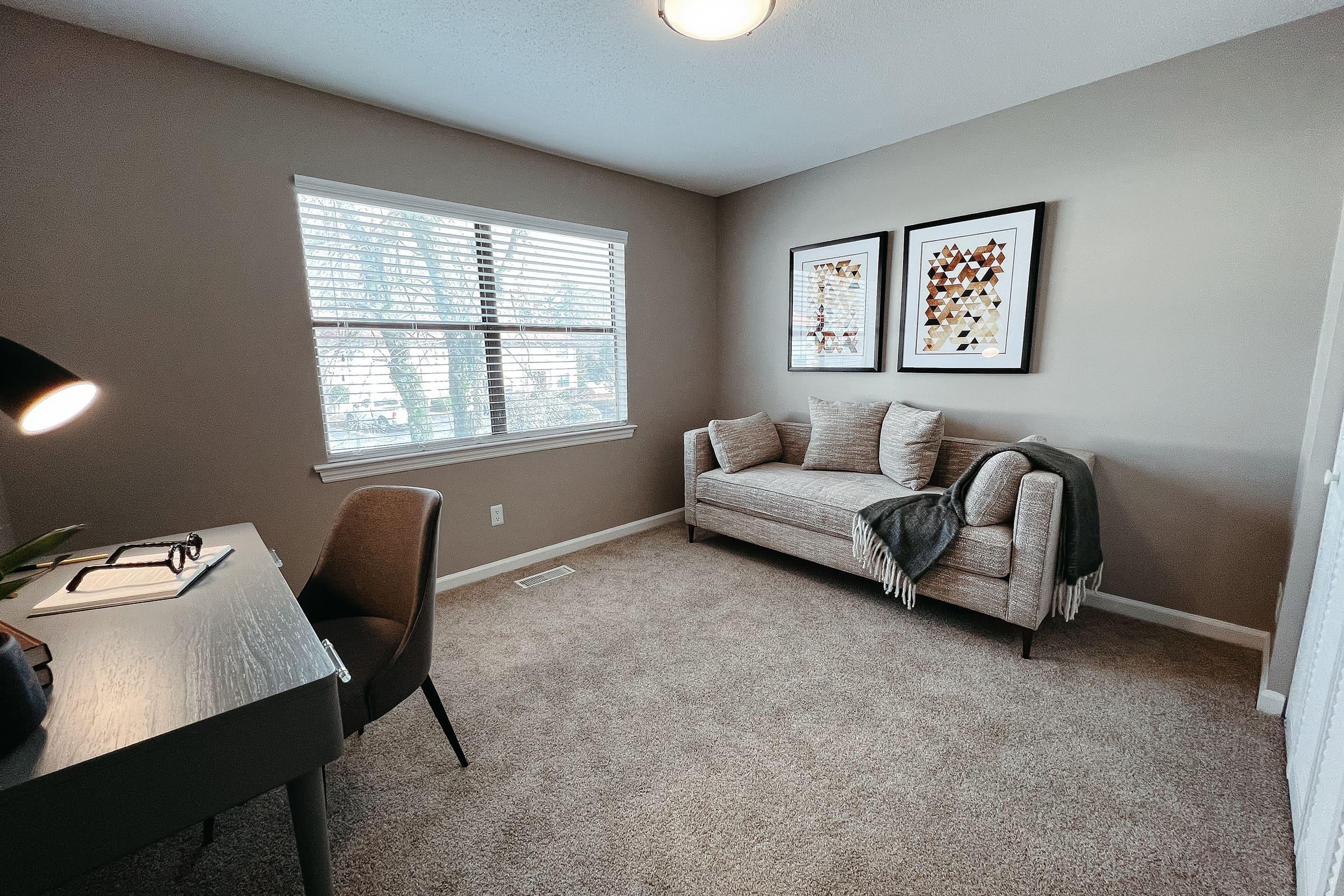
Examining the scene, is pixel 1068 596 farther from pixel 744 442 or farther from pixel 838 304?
pixel 838 304

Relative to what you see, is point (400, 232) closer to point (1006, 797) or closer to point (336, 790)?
point (336, 790)

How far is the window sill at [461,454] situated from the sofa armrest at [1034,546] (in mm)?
2349

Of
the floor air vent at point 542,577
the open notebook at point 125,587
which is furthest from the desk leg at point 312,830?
the floor air vent at point 542,577

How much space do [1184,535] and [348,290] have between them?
3.97 m

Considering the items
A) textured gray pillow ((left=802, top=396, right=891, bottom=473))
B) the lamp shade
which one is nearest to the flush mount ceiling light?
the lamp shade

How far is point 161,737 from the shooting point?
737mm

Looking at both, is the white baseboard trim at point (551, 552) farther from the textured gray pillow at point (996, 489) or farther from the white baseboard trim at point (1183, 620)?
the white baseboard trim at point (1183, 620)

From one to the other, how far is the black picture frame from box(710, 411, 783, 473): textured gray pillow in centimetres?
51

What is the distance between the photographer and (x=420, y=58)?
7.06 ft

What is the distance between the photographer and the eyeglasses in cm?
135

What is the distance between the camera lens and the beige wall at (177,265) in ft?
6.27

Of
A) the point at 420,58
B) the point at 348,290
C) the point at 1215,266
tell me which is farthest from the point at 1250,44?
the point at 348,290

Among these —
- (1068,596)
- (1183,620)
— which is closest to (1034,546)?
(1068,596)

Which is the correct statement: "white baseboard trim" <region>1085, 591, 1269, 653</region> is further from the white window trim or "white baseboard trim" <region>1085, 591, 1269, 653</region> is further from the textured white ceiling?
the white window trim
